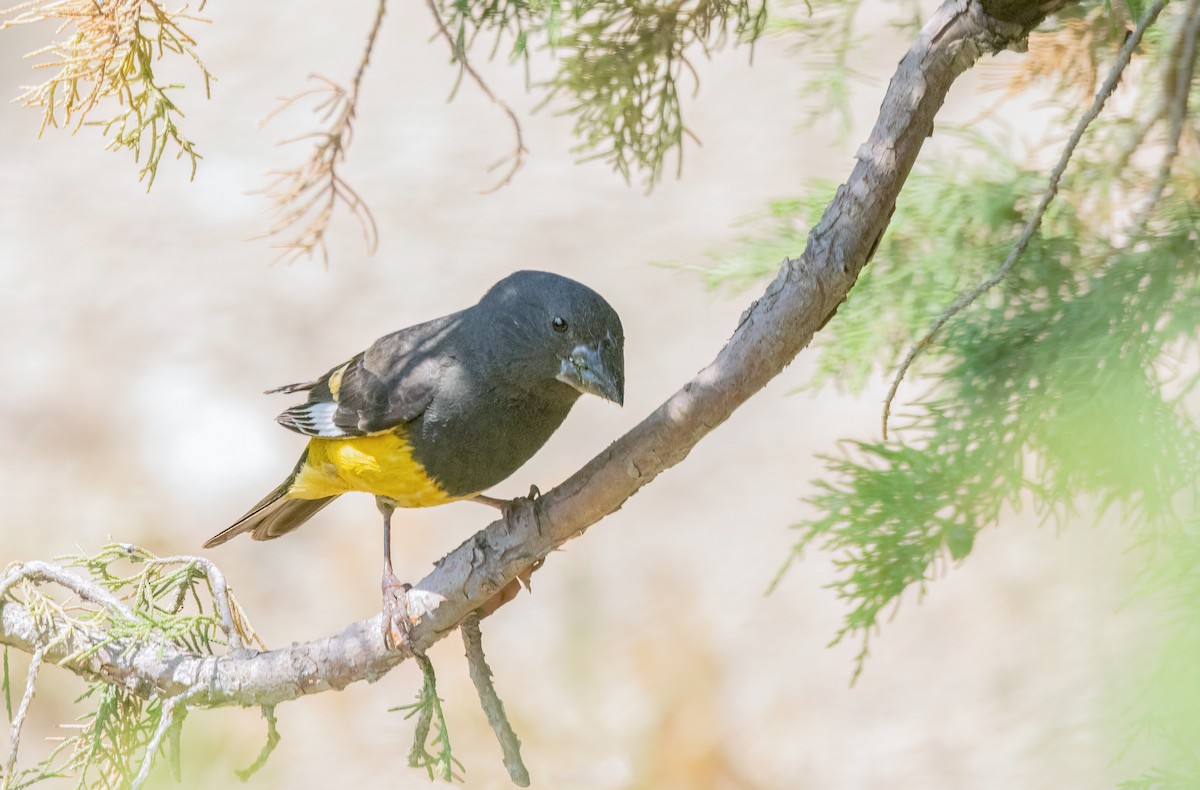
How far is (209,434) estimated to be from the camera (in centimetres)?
604

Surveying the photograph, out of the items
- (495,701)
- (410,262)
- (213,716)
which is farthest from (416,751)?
(410,262)

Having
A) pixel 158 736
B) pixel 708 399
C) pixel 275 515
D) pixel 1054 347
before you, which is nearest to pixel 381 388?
pixel 275 515

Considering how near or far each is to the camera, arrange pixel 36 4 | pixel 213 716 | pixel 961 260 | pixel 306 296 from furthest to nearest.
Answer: pixel 306 296
pixel 213 716
pixel 961 260
pixel 36 4

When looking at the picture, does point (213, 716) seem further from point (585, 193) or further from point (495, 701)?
point (585, 193)

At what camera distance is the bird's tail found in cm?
289

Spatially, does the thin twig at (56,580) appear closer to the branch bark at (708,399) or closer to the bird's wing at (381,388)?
the branch bark at (708,399)

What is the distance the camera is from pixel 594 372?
85.9 inches

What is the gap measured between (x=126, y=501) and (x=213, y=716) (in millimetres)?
1639

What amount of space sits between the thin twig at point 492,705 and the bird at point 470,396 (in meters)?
0.14

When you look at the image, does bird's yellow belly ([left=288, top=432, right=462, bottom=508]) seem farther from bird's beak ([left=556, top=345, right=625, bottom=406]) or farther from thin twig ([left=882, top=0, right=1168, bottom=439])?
thin twig ([left=882, top=0, right=1168, bottom=439])

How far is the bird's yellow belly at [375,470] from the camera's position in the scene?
2463 mm

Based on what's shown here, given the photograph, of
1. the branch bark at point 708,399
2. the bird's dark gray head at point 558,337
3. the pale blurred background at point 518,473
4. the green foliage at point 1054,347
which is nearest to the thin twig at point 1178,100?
the green foliage at point 1054,347

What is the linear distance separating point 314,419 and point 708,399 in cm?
123

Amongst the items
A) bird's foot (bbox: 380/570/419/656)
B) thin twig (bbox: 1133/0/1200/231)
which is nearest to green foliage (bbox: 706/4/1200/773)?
thin twig (bbox: 1133/0/1200/231)
